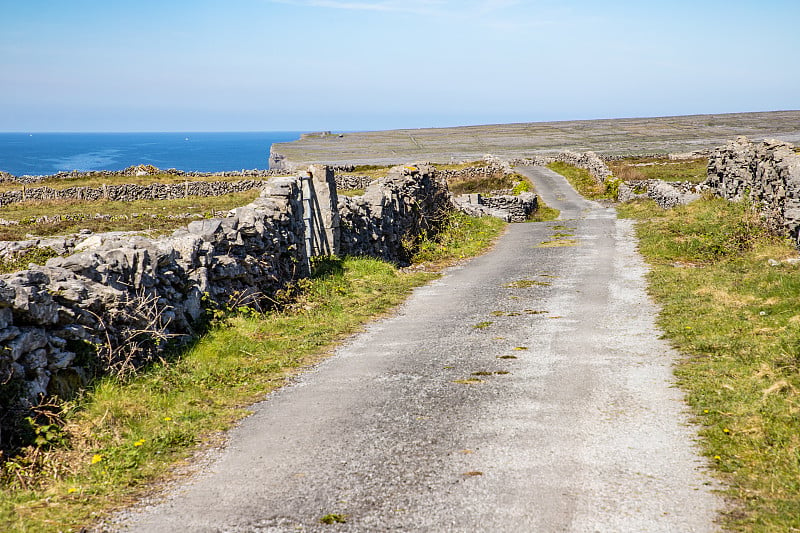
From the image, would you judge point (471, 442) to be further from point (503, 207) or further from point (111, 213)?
point (111, 213)

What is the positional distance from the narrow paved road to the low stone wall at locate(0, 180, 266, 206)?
120 feet

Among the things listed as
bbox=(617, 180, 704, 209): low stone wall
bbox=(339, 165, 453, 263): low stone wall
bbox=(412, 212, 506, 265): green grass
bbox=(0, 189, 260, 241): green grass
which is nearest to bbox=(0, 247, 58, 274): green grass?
bbox=(339, 165, 453, 263): low stone wall

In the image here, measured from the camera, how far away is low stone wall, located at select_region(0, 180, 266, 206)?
4566 cm

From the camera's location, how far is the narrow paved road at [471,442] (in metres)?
5.06

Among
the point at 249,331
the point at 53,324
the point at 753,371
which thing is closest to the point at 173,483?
the point at 53,324

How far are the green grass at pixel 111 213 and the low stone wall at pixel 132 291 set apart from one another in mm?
12574

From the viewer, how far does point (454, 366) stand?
29.2 feet

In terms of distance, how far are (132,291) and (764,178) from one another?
18783mm

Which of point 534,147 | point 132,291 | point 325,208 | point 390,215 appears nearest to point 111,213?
point 390,215

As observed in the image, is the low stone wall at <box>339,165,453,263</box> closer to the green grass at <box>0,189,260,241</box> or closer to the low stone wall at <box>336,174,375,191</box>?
the green grass at <box>0,189,260,241</box>

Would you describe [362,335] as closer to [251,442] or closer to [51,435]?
[251,442]

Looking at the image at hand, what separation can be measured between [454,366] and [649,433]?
9.75ft

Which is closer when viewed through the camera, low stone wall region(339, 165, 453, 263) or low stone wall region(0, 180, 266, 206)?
low stone wall region(339, 165, 453, 263)

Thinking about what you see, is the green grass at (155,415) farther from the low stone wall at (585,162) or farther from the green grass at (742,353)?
the low stone wall at (585,162)
